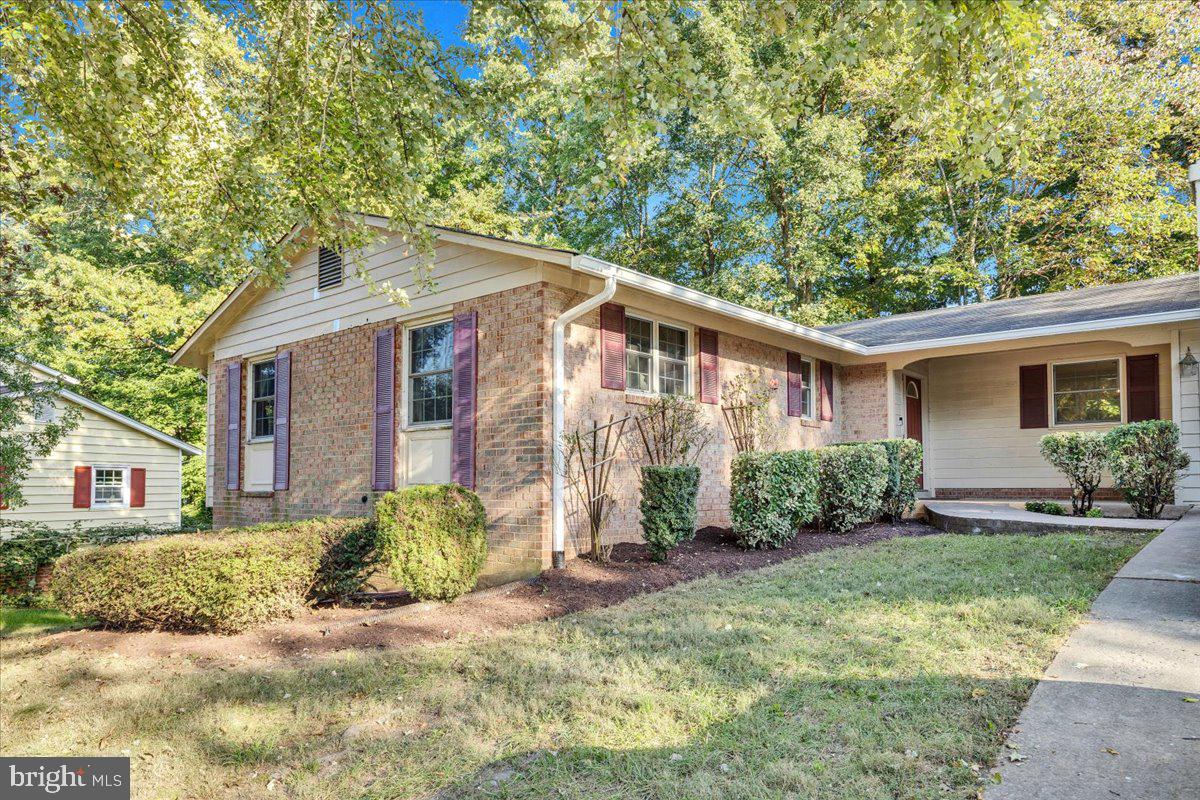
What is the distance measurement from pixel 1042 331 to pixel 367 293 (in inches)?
368

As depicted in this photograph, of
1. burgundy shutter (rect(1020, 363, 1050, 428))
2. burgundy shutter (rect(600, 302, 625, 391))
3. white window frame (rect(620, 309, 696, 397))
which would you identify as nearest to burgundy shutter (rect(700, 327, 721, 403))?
white window frame (rect(620, 309, 696, 397))

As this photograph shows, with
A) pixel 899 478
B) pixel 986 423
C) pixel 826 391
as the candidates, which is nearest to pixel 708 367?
pixel 899 478

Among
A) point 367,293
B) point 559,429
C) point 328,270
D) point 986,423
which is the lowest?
point 559,429

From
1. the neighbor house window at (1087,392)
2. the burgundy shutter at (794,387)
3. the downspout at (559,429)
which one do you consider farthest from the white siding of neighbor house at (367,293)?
the neighbor house window at (1087,392)

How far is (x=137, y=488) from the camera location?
1431 centimetres

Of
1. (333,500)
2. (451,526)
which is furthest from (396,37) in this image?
(333,500)

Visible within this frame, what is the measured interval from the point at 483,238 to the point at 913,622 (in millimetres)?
5289

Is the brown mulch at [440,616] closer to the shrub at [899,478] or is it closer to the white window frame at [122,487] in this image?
the shrub at [899,478]

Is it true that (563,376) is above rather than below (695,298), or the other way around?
below

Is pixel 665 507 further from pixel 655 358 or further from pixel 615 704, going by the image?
pixel 615 704

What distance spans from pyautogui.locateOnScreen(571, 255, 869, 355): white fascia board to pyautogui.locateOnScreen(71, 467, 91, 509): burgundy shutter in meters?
11.6

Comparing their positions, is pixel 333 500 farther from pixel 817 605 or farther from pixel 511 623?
pixel 817 605

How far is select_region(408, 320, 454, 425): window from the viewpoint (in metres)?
8.25

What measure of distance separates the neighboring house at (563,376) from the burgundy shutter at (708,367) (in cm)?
3
